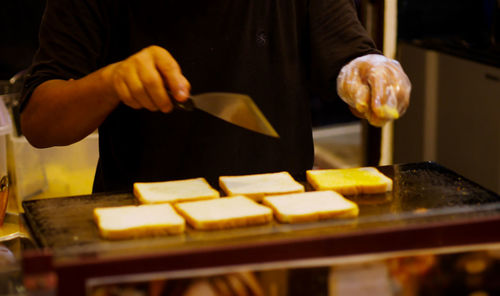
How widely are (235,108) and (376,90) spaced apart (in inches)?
14.7

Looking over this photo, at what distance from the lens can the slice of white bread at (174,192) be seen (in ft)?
5.42

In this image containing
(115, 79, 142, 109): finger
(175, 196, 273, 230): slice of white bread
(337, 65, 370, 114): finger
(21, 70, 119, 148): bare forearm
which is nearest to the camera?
(175, 196, 273, 230): slice of white bread

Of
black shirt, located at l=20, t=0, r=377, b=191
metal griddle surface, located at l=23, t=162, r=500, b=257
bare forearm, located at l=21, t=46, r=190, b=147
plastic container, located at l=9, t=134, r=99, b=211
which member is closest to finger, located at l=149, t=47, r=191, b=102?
bare forearm, located at l=21, t=46, r=190, b=147

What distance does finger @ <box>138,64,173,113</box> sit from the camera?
4.98ft

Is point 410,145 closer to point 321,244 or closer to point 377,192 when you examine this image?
point 377,192

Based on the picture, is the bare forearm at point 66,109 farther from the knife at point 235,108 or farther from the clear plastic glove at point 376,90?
the clear plastic glove at point 376,90

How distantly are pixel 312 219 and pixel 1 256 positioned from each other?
2.35 ft

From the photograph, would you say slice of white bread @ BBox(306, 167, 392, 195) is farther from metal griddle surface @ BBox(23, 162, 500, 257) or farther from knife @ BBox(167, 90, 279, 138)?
knife @ BBox(167, 90, 279, 138)

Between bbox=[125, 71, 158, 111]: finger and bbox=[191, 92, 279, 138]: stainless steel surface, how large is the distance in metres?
0.11

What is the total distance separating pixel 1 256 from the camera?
1592mm

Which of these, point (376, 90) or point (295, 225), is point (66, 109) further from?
point (376, 90)


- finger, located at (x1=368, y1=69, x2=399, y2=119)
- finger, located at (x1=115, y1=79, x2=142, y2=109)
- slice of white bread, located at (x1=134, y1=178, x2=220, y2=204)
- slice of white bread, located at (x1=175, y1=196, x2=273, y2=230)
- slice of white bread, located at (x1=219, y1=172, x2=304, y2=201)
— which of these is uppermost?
finger, located at (x1=115, y1=79, x2=142, y2=109)

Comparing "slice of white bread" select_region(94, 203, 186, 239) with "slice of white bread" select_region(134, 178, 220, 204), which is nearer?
"slice of white bread" select_region(94, 203, 186, 239)

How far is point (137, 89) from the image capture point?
5.05ft
